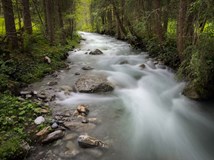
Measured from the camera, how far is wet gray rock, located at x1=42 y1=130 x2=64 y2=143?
427 cm

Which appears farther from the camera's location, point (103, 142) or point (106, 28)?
point (106, 28)

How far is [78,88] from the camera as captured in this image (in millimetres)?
Result: 7117

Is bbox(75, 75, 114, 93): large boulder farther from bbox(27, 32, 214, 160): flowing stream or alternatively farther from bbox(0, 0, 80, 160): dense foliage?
bbox(0, 0, 80, 160): dense foliage

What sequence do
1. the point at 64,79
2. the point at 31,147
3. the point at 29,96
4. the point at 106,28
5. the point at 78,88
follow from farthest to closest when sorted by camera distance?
the point at 106,28
the point at 64,79
the point at 78,88
the point at 29,96
the point at 31,147

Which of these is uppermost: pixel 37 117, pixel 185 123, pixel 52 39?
pixel 52 39

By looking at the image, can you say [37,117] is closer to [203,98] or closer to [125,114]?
[125,114]

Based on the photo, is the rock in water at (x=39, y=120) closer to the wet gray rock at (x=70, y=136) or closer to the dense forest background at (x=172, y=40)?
the wet gray rock at (x=70, y=136)

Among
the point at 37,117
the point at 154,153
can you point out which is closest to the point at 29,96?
the point at 37,117

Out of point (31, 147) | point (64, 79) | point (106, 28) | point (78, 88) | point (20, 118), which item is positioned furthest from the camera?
point (106, 28)

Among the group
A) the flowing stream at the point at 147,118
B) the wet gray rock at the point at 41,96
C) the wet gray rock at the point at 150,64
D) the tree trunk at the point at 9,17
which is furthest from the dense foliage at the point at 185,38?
the tree trunk at the point at 9,17

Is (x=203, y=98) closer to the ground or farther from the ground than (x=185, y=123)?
farther from the ground

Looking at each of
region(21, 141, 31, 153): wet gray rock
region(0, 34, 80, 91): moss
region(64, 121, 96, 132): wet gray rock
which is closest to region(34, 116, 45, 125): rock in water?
region(64, 121, 96, 132): wet gray rock

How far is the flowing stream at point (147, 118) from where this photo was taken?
4277mm

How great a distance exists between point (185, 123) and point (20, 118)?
429 centimetres
